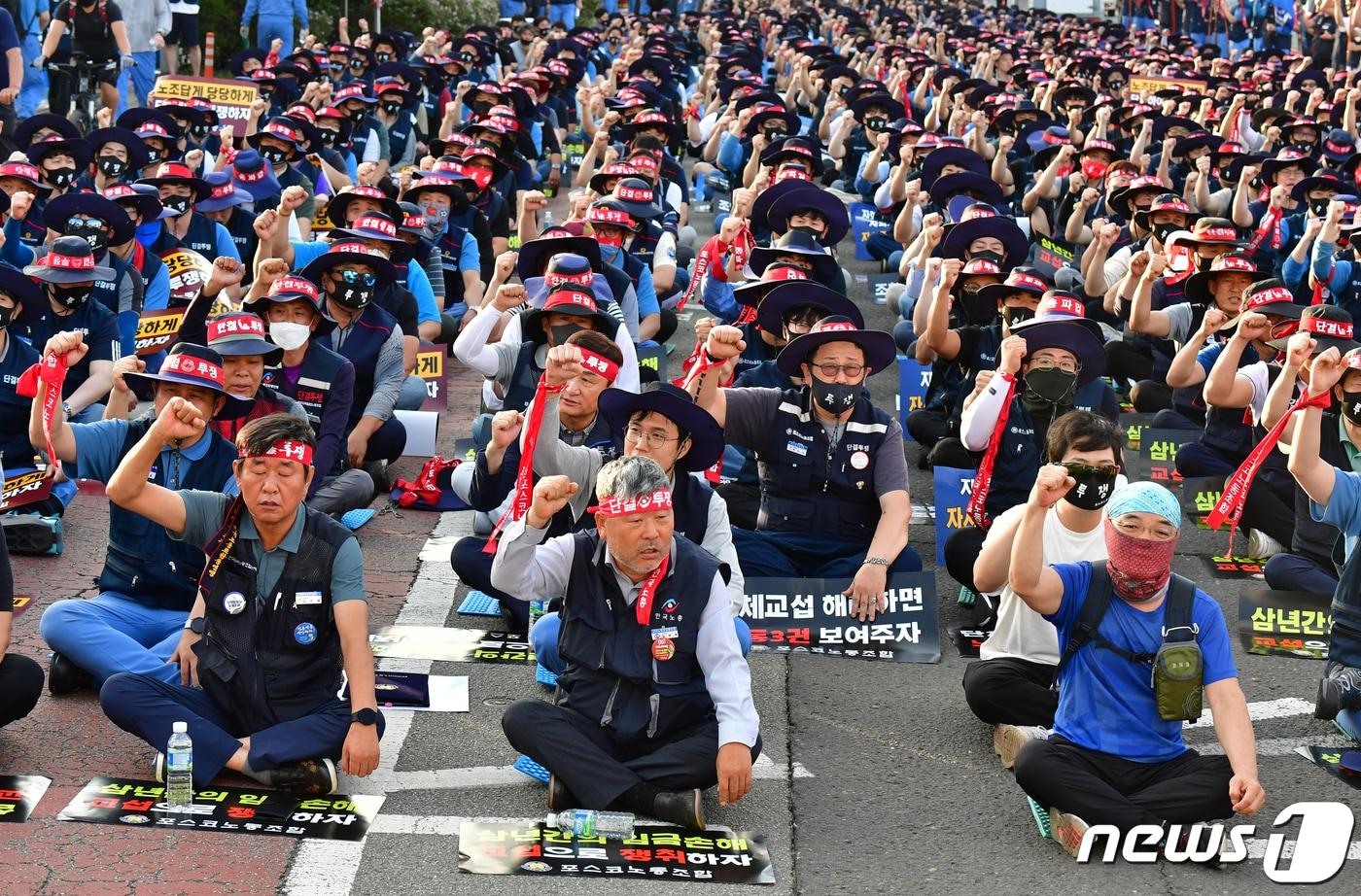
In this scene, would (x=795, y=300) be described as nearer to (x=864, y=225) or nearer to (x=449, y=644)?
(x=449, y=644)

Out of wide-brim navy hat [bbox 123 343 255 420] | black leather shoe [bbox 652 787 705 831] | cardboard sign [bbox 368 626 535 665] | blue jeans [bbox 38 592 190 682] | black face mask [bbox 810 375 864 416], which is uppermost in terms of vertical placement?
wide-brim navy hat [bbox 123 343 255 420]

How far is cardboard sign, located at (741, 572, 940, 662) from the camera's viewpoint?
9180mm

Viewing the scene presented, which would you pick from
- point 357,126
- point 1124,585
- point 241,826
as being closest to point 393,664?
point 241,826

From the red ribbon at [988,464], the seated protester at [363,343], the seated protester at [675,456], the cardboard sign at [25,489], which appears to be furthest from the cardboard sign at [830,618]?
the cardboard sign at [25,489]

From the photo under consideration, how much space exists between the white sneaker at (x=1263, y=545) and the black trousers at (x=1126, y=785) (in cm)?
423

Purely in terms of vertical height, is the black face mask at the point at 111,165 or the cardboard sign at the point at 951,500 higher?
the black face mask at the point at 111,165

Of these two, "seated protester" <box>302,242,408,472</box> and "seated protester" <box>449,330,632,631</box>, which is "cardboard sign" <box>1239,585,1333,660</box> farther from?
"seated protester" <box>302,242,408,472</box>

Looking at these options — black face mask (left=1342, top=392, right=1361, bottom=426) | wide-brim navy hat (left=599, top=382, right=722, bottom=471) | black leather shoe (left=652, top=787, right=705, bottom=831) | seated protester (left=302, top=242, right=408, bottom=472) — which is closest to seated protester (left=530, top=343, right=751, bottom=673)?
wide-brim navy hat (left=599, top=382, right=722, bottom=471)

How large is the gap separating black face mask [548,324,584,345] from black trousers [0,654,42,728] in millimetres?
3802

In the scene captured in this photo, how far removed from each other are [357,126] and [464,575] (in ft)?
44.8

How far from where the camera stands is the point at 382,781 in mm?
7371

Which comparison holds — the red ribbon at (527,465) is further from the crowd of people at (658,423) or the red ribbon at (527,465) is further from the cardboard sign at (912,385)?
the cardboard sign at (912,385)

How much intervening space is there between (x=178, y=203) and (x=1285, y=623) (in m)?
8.99

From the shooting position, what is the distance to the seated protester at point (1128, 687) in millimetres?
6758
